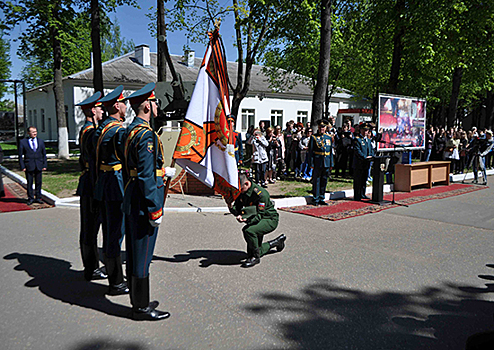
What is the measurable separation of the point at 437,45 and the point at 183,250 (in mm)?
15886

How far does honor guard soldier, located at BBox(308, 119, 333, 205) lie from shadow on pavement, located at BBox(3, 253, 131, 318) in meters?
6.22

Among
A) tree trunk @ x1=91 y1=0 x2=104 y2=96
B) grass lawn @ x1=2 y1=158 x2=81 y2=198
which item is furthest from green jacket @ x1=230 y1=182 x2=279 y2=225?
tree trunk @ x1=91 y1=0 x2=104 y2=96

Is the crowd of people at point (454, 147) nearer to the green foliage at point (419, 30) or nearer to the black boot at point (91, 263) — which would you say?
the green foliage at point (419, 30)

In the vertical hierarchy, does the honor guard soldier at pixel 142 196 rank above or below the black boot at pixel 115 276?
above

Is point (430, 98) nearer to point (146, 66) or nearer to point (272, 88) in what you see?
point (272, 88)

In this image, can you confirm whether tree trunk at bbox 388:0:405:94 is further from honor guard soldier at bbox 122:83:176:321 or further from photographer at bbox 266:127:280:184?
honor guard soldier at bbox 122:83:176:321

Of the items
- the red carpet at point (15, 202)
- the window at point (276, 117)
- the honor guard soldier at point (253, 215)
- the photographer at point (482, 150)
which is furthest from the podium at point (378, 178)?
the window at point (276, 117)

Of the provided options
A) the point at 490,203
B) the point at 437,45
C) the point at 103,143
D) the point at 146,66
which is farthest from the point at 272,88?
the point at 103,143

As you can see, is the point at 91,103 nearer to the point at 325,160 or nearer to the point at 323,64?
the point at 325,160

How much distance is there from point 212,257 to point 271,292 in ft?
4.98

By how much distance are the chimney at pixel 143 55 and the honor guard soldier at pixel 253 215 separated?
31193mm

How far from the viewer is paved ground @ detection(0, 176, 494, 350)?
362 centimetres

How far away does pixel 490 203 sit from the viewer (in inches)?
419

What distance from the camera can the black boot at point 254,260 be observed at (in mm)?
5504
